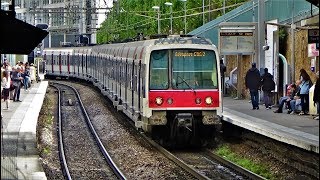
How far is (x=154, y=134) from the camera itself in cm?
2242

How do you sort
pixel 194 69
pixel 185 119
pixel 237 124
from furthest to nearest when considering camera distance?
pixel 237 124 < pixel 194 69 < pixel 185 119

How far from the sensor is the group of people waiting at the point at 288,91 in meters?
24.3

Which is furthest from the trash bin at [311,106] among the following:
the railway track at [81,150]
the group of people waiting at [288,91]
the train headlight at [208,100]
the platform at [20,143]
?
the platform at [20,143]

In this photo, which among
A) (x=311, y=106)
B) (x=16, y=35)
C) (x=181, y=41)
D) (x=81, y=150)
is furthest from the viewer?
(x=311, y=106)

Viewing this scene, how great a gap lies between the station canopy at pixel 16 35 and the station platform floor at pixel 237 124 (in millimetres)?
1546

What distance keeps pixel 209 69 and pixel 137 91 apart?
2657 mm

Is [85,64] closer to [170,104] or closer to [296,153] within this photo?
[170,104]

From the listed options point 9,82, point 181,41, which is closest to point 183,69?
point 181,41

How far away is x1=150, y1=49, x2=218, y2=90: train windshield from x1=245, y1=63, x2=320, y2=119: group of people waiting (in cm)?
316

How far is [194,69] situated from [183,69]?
281 millimetres

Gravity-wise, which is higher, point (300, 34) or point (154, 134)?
point (300, 34)

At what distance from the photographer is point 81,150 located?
23.2 metres

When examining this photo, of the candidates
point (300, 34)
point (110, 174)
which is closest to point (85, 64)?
point (300, 34)

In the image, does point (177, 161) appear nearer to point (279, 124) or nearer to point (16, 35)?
point (279, 124)
